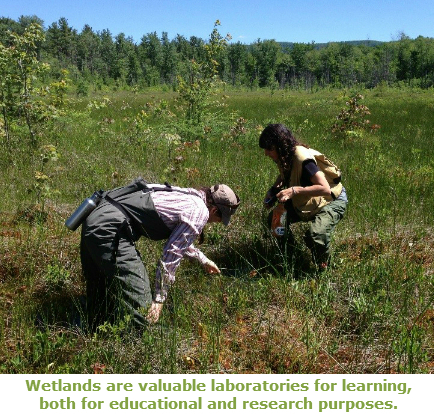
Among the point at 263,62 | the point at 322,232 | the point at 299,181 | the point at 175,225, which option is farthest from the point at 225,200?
the point at 263,62

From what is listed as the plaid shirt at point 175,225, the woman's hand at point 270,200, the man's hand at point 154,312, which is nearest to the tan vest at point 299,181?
the woman's hand at point 270,200

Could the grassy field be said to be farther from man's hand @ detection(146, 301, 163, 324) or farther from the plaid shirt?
the plaid shirt

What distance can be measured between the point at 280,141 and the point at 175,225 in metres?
1.22

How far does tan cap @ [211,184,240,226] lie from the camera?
2.79 metres

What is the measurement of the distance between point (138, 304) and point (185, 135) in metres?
5.78

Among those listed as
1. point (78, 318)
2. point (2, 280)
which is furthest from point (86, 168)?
point (78, 318)

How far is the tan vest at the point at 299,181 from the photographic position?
11.2 feet

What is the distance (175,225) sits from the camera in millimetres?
2762

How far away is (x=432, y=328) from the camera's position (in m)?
2.62

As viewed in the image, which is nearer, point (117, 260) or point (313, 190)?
point (117, 260)

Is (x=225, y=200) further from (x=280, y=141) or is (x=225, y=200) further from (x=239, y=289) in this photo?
(x=280, y=141)

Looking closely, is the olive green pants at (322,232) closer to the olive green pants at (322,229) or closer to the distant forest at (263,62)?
the olive green pants at (322,229)
